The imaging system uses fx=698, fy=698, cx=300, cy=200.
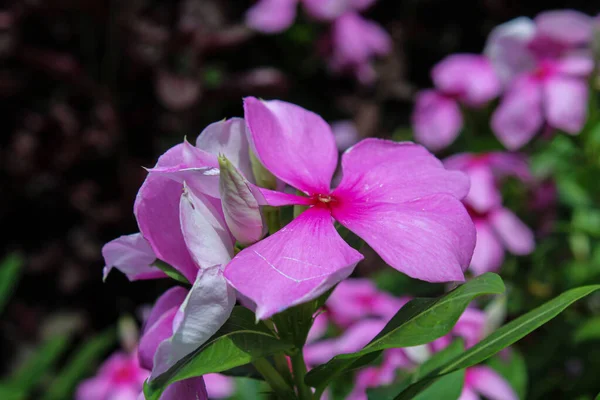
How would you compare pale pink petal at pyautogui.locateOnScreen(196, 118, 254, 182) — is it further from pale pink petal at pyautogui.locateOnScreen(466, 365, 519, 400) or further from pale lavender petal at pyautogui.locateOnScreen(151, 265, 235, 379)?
pale pink petal at pyautogui.locateOnScreen(466, 365, 519, 400)

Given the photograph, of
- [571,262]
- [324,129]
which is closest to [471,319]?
[571,262]

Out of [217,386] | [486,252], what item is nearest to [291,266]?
[217,386]

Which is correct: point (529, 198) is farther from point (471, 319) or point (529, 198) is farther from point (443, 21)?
point (443, 21)

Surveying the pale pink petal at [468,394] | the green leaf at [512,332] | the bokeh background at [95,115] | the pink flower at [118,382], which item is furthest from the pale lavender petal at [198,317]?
the bokeh background at [95,115]

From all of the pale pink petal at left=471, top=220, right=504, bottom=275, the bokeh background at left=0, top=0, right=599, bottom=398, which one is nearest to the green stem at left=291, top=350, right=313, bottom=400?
the pale pink petal at left=471, top=220, right=504, bottom=275

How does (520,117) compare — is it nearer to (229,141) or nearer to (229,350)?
(229,141)

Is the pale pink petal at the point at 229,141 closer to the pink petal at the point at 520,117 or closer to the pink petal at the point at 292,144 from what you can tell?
the pink petal at the point at 292,144
